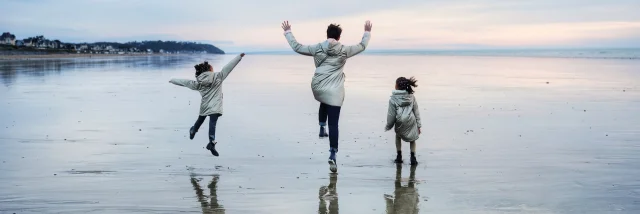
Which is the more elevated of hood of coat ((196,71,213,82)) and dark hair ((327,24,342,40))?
dark hair ((327,24,342,40))

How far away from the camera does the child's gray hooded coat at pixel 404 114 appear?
9617 mm

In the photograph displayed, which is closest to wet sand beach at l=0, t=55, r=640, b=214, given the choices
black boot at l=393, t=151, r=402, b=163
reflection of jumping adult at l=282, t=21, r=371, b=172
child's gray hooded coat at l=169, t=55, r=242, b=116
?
black boot at l=393, t=151, r=402, b=163

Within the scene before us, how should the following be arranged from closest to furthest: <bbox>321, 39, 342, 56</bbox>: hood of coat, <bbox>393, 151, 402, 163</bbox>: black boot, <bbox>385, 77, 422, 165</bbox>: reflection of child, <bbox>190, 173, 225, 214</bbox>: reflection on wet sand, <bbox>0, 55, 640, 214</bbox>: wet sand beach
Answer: <bbox>190, 173, 225, 214</bbox>: reflection on wet sand
<bbox>0, 55, 640, 214</bbox>: wet sand beach
<bbox>321, 39, 342, 56</bbox>: hood of coat
<bbox>385, 77, 422, 165</bbox>: reflection of child
<bbox>393, 151, 402, 163</bbox>: black boot

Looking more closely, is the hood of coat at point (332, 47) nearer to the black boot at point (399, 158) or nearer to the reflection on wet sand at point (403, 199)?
the reflection on wet sand at point (403, 199)

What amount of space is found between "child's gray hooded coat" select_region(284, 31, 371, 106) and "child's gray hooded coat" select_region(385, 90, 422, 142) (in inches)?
57.3

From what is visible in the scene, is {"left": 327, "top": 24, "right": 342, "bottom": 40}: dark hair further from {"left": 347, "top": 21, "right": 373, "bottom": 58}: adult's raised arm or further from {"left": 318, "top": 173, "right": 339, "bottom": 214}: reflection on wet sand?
{"left": 318, "top": 173, "right": 339, "bottom": 214}: reflection on wet sand

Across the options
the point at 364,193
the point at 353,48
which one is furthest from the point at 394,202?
the point at 353,48

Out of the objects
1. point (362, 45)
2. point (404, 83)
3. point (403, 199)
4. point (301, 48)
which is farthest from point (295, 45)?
point (403, 199)

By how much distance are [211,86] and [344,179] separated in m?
2.70

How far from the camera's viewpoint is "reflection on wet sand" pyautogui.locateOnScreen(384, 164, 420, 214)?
6.90 meters

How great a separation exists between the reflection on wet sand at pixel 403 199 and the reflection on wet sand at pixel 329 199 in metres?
0.57

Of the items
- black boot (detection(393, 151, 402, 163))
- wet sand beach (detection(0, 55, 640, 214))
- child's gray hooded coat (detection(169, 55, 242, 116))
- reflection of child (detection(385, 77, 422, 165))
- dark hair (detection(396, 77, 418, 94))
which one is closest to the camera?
wet sand beach (detection(0, 55, 640, 214))

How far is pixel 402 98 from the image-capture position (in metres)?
9.62

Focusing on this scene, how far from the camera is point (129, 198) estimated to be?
7.30 metres
